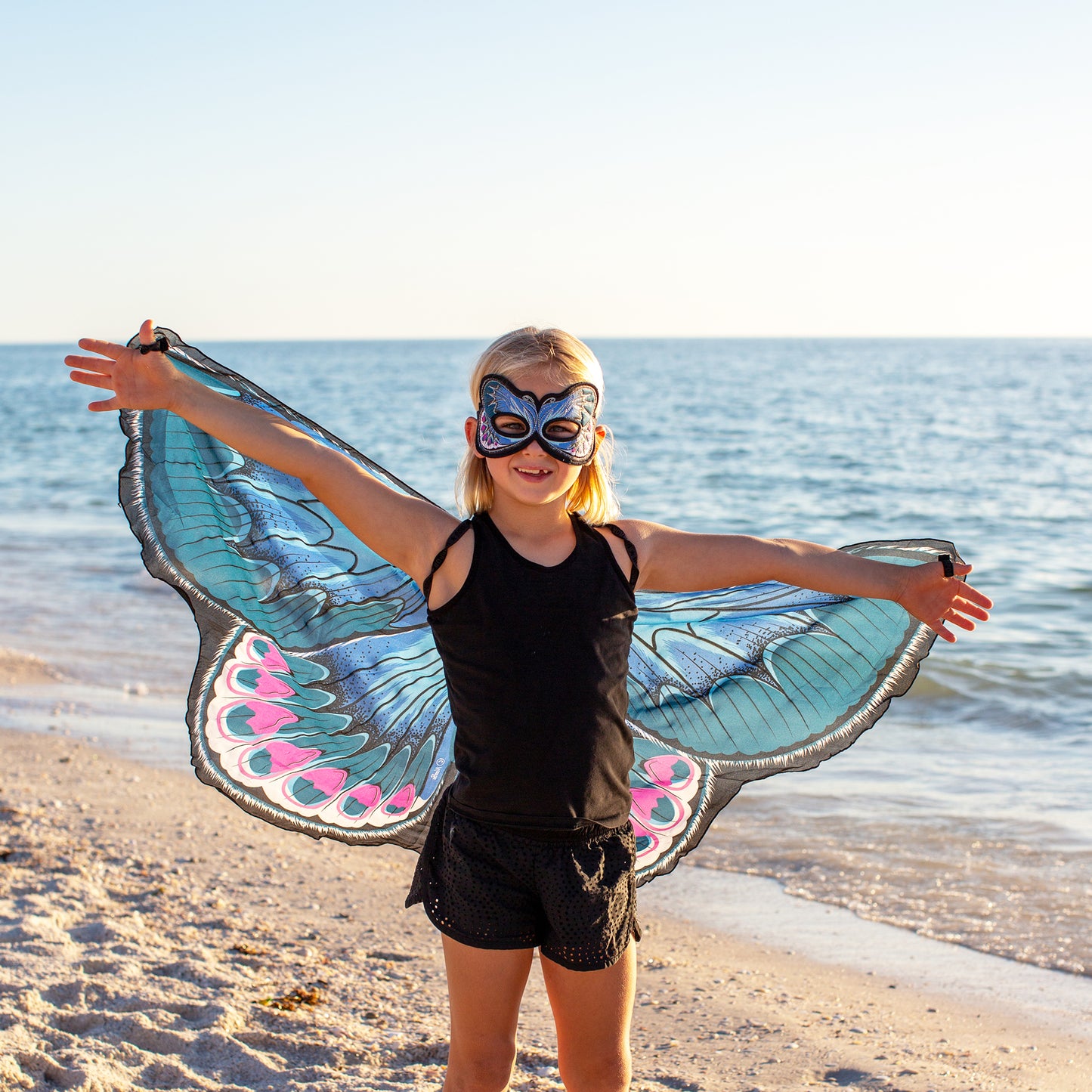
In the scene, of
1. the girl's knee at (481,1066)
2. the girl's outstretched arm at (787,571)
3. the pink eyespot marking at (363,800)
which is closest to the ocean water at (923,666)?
the girl's outstretched arm at (787,571)

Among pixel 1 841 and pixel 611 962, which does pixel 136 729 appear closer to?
pixel 1 841

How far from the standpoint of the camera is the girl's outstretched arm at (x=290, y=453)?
2.64 meters

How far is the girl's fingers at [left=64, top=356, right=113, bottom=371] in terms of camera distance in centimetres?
267

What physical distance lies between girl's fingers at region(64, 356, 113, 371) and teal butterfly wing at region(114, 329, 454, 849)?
505mm

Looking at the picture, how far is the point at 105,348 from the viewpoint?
267 centimetres

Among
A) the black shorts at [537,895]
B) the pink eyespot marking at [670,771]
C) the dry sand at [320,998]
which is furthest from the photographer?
the dry sand at [320,998]

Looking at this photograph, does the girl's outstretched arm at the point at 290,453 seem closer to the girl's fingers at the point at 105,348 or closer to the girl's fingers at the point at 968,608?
the girl's fingers at the point at 105,348

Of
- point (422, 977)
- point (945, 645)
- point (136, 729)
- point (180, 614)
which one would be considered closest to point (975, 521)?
point (945, 645)

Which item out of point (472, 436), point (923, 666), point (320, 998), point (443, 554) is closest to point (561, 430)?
point (472, 436)

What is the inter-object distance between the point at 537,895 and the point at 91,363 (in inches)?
64.9

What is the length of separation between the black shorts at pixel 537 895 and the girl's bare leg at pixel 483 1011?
4 centimetres

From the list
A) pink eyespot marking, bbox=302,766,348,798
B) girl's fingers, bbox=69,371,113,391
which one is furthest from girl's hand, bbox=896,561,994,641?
girl's fingers, bbox=69,371,113,391

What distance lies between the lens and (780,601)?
10.8 feet

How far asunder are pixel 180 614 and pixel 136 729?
13.2 feet
